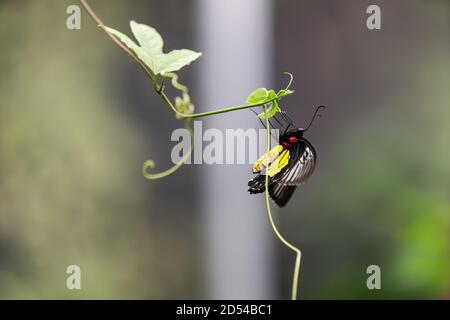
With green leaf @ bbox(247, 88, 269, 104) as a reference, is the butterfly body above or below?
below

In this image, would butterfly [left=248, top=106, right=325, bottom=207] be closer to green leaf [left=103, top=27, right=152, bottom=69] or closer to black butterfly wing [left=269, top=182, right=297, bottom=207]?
black butterfly wing [left=269, top=182, right=297, bottom=207]

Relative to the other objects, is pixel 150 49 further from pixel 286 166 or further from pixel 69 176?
pixel 69 176

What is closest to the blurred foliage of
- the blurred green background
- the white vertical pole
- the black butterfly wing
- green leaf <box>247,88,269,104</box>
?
the blurred green background

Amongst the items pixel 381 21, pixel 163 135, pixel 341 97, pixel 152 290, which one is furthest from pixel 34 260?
pixel 381 21

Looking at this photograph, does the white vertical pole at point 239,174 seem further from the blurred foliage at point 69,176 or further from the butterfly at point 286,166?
the butterfly at point 286,166

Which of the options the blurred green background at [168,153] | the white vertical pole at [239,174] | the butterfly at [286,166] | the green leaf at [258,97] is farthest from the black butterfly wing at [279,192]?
the white vertical pole at [239,174]

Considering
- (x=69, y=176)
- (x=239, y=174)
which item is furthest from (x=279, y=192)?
(x=239, y=174)
